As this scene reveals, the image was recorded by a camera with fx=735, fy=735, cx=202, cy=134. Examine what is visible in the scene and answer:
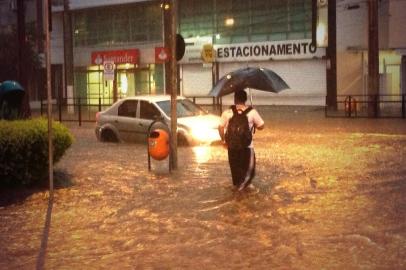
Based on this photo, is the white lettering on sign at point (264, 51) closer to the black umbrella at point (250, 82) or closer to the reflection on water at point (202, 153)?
the reflection on water at point (202, 153)

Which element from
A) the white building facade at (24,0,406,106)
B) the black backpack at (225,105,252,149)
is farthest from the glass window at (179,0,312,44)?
the black backpack at (225,105,252,149)

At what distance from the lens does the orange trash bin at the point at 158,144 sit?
1292 centimetres

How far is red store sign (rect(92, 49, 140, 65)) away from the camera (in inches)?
1737

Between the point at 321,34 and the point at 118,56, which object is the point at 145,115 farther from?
the point at 118,56

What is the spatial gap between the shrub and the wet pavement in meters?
0.31

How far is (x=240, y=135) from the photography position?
10758 mm

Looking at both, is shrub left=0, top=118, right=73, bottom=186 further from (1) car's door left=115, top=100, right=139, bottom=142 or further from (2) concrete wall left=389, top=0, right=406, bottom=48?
(2) concrete wall left=389, top=0, right=406, bottom=48

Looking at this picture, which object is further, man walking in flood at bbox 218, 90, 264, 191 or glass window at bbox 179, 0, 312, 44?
glass window at bbox 179, 0, 312, 44

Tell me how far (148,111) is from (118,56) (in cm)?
2719

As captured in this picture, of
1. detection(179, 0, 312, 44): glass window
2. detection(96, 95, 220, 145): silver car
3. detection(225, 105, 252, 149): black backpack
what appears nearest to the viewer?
detection(225, 105, 252, 149): black backpack

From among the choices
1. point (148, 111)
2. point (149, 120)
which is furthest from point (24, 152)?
point (148, 111)

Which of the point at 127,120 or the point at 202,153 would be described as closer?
the point at 202,153

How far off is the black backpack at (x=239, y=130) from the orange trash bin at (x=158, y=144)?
2378mm

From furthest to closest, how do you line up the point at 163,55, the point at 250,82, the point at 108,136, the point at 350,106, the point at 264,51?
1. the point at 264,51
2. the point at 350,106
3. the point at 163,55
4. the point at 108,136
5. the point at 250,82
